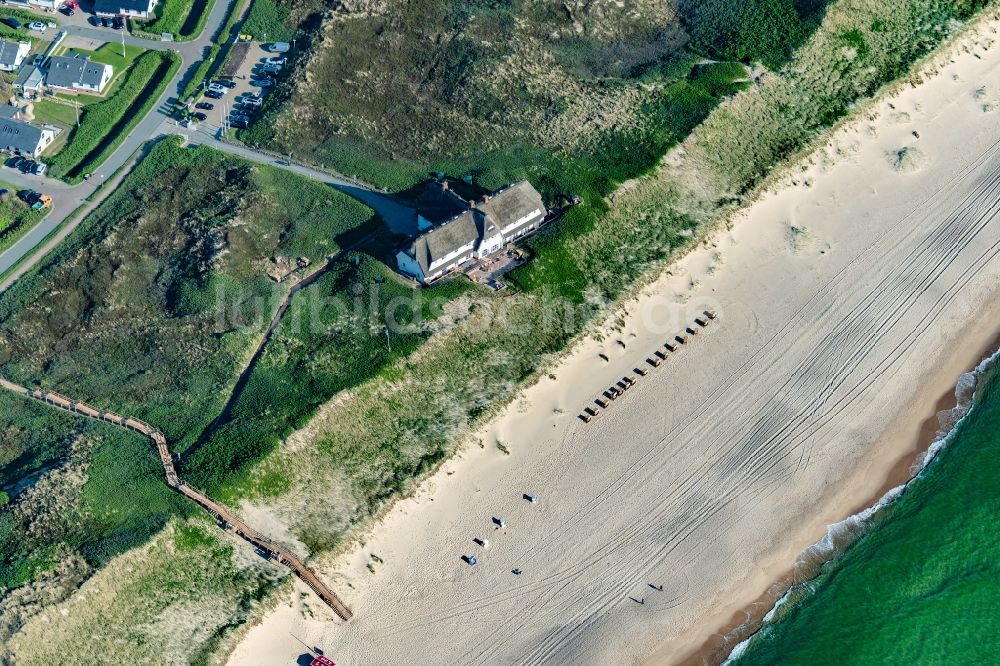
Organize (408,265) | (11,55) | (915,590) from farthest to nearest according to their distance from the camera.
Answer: (11,55) → (408,265) → (915,590)

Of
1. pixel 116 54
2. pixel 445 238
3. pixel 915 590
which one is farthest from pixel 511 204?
pixel 116 54

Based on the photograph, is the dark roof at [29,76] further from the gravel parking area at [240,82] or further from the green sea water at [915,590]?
the green sea water at [915,590]

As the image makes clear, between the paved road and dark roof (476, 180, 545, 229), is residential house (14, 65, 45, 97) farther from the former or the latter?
dark roof (476, 180, 545, 229)

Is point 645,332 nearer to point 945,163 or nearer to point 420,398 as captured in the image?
point 420,398

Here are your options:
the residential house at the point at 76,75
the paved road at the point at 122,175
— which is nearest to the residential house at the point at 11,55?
the residential house at the point at 76,75

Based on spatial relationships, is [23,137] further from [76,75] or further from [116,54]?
[116,54]

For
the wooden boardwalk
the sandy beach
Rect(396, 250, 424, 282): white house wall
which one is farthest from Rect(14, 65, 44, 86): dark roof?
the sandy beach
